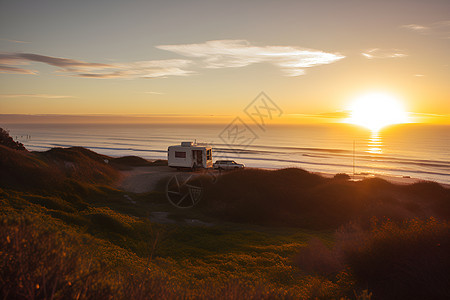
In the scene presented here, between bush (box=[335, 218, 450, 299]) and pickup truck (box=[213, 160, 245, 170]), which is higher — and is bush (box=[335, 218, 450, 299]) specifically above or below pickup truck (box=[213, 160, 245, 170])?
above

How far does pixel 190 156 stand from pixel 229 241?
21018mm

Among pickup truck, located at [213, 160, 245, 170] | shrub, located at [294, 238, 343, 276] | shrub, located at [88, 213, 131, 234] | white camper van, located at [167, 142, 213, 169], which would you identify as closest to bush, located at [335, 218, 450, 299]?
shrub, located at [294, 238, 343, 276]

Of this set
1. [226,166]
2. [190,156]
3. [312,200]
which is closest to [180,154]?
[190,156]

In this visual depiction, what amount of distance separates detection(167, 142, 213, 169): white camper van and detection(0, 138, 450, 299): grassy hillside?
8.98 m

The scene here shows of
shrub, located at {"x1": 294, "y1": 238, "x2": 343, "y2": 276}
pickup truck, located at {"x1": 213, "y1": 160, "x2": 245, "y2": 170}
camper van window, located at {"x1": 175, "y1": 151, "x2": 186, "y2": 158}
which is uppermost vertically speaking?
camper van window, located at {"x1": 175, "y1": 151, "x2": 186, "y2": 158}

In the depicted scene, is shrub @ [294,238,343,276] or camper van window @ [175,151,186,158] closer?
shrub @ [294,238,343,276]

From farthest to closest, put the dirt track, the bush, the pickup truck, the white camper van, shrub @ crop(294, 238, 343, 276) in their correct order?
the pickup truck → the white camper van → the dirt track → shrub @ crop(294, 238, 343, 276) → the bush

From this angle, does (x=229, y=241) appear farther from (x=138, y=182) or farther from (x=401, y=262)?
(x=138, y=182)

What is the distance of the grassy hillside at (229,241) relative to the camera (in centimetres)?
520

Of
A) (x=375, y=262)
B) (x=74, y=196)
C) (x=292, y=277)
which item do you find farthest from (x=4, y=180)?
(x=375, y=262)

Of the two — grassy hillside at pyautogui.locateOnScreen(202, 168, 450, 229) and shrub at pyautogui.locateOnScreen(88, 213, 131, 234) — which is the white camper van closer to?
grassy hillside at pyautogui.locateOnScreen(202, 168, 450, 229)

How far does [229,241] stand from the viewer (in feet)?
44.1

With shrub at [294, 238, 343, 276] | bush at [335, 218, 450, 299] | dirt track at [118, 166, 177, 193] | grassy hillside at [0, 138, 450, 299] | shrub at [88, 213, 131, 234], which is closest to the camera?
grassy hillside at [0, 138, 450, 299]

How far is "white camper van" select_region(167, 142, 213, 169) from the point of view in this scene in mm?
33531
